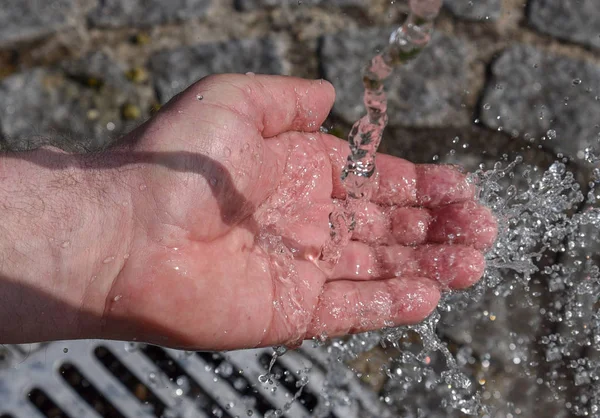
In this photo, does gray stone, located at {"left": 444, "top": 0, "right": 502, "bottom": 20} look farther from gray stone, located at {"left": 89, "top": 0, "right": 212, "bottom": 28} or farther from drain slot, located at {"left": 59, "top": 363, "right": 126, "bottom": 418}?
drain slot, located at {"left": 59, "top": 363, "right": 126, "bottom": 418}

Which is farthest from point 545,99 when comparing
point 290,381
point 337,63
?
point 290,381

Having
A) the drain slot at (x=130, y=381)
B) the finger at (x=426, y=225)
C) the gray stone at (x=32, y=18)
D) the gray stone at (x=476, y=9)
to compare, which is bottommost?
the drain slot at (x=130, y=381)

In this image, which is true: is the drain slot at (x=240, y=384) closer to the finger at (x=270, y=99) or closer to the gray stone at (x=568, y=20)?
the finger at (x=270, y=99)

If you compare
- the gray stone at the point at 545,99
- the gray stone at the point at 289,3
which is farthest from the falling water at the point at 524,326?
the gray stone at the point at 289,3

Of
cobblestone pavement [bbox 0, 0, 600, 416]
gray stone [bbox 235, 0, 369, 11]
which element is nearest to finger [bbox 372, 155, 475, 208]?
cobblestone pavement [bbox 0, 0, 600, 416]

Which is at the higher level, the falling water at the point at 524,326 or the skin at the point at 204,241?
the skin at the point at 204,241

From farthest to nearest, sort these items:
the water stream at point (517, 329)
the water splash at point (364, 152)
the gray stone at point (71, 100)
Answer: the gray stone at point (71, 100) → the water stream at point (517, 329) → the water splash at point (364, 152)

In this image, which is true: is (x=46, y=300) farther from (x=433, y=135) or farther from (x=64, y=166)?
(x=433, y=135)

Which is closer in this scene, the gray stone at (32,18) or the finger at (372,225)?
the finger at (372,225)
